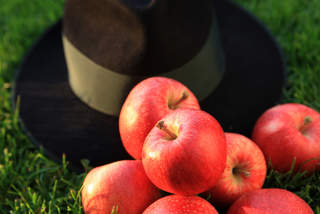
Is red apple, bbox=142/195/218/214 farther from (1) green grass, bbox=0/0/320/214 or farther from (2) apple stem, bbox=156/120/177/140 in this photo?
(1) green grass, bbox=0/0/320/214

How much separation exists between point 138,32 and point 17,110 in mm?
893

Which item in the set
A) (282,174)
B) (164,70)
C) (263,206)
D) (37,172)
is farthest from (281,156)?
(37,172)

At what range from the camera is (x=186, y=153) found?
114 cm

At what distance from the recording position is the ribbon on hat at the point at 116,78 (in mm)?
1745

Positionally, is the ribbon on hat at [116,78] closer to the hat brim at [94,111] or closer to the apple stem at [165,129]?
the hat brim at [94,111]

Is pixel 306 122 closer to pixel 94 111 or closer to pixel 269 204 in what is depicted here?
pixel 269 204

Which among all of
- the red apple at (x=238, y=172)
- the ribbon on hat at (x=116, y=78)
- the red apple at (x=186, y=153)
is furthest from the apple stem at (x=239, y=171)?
the ribbon on hat at (x=116, y=78)

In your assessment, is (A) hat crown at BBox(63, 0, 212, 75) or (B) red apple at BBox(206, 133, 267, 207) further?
(A) hat crown at BBox(63, 0, 212, 75)

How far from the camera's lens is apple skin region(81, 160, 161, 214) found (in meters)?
1.30

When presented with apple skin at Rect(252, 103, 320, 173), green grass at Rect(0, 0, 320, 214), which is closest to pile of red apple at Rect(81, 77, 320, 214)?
apple skin at Rect(252, 103, 320, 173)

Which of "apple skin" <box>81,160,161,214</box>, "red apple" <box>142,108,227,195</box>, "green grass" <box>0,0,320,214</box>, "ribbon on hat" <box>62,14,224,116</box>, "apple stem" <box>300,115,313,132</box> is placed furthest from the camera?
"ribbon on hat" <box>62,14,224,116</box>

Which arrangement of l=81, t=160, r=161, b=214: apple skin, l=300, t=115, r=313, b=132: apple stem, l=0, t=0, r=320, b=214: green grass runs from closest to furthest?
l=81, t=160, r=161, b=214: apple skin → l=300, t=115, r=313, b=132: apple stem → l=0, t=0, r=320, b=214: green grass

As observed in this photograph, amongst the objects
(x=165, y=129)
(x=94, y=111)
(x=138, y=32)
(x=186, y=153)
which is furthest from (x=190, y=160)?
(x=94, y=111)

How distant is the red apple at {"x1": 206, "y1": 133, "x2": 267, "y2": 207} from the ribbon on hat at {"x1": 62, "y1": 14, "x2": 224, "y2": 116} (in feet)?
1.60
